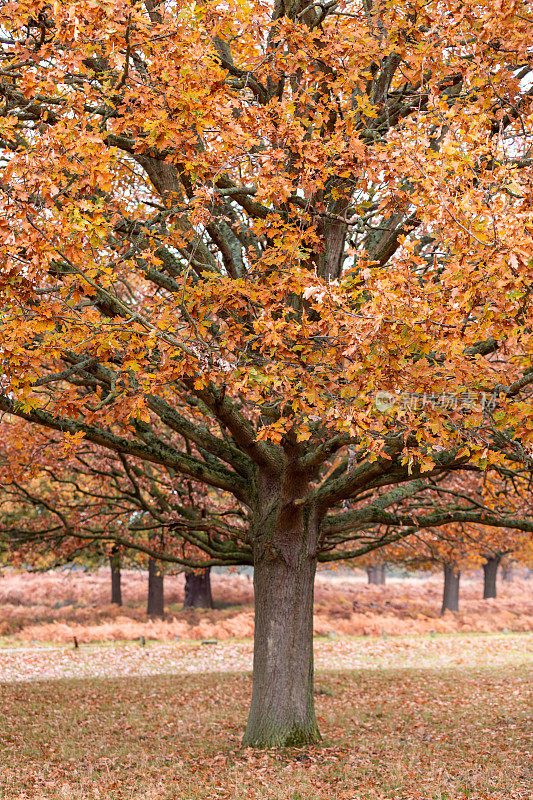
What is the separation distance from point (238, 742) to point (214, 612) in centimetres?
1820

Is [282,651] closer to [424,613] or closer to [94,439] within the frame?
[94,439]

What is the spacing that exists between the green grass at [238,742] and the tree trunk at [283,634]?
0.35 m

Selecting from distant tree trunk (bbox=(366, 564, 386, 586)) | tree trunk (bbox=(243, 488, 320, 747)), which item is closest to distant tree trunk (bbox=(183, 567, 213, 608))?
distant tree trunk (bbox=(366, 564, 386, 586))

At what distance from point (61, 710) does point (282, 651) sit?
201 inches

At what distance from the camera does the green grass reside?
7.08 meters

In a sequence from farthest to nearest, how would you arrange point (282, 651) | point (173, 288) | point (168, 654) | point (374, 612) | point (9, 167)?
point (374, 612)
point (168, 654)
point (282, 651)
point (173, 288)
point (9, 167)

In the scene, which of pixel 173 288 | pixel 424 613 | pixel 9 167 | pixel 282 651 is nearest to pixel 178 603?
pixel 424 613

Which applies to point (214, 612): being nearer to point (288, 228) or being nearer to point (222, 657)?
point (222, 657)

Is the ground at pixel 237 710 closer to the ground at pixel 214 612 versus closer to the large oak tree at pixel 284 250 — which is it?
the ground at pixel 214 612

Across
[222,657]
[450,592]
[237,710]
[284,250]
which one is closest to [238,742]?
[237,710]

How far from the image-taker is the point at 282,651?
8828mm

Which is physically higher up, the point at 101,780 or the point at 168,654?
the point at 101,780

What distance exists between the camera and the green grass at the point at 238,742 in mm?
7075

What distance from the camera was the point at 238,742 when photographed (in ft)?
30.6
